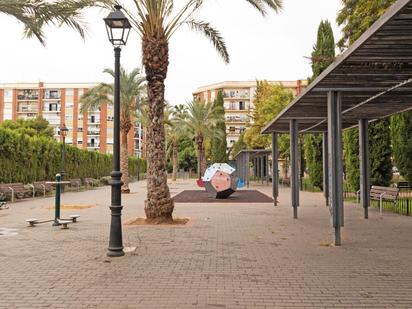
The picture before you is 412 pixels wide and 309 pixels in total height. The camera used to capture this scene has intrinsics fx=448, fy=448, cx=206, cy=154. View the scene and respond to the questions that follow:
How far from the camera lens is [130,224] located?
39.6 feet

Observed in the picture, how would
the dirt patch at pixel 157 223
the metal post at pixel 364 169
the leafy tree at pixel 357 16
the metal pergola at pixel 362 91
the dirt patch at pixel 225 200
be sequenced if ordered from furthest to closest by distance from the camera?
the dirt patch at pixel 225 200, the leafy tree at pixel 357 16, the metal post at pixel 364 169, the dirt patch at pixel 157 223, the metal pergola at pixel 362 91

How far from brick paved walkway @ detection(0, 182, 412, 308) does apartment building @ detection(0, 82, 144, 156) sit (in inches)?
3335

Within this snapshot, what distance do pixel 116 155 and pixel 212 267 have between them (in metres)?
2.68

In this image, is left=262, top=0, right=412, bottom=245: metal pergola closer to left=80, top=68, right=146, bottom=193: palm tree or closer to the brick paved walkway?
the brick paved walkway

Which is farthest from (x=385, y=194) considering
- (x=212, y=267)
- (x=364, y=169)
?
(x=212, y=267)

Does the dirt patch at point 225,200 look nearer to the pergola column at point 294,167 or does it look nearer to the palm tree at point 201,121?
the pergola column at point 294,167

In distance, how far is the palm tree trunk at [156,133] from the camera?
40.5 ft

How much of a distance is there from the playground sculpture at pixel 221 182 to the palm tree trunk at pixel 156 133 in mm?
9982

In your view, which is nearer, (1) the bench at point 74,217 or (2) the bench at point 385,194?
(1) the bench at point 74,217

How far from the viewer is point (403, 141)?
57.0 feet

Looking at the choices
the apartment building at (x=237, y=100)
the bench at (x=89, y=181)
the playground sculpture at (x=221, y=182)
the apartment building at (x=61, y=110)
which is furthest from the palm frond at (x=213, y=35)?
the apartment building at (x=61, y=110)

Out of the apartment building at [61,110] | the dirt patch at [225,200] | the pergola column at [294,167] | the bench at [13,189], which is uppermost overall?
the apartment building at [61,110]

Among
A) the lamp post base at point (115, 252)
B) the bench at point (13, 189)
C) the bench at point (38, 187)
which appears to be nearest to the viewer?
the lamp post base at point (115, 252)

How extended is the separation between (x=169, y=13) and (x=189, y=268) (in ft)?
27.7
